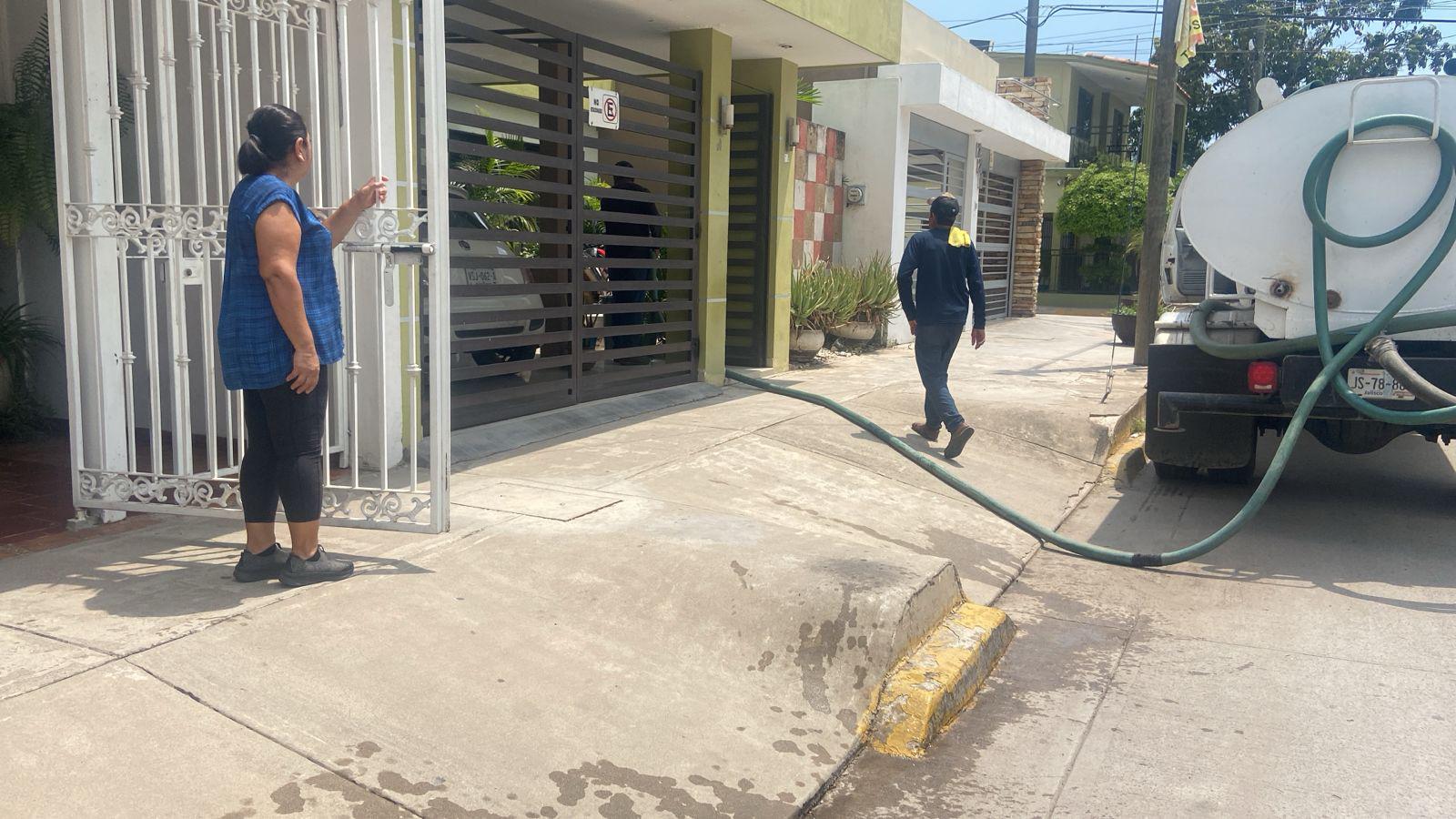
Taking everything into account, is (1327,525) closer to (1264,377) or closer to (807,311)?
(1264,377)

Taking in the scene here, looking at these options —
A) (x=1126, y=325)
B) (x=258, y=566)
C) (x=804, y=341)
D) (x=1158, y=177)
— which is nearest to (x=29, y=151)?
(x=258, y=566)

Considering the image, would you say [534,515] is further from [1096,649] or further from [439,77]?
[1096,649]

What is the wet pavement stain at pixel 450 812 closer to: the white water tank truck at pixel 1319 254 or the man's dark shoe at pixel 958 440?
the white water tank truck at pixel 1319 254

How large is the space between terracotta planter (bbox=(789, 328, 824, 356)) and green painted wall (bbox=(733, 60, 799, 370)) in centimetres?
74

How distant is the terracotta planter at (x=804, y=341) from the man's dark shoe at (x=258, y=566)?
795 centimetres

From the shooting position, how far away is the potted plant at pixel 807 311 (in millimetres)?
11492

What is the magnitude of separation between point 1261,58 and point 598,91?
27822 millimetres

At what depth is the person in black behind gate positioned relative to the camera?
28.9 ft

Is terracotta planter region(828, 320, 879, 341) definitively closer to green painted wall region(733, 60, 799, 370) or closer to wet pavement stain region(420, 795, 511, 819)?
green painted wall region(733, 60, 799, 370)

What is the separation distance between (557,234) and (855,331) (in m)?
5.98

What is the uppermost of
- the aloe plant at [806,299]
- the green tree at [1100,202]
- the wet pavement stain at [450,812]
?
the green tree at [1100,202]

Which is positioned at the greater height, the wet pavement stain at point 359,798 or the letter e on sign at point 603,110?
the letter e on sign at point 603,110

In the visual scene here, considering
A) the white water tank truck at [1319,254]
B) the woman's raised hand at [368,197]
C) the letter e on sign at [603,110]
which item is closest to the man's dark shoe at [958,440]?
the white water tank truck at [1319,254]

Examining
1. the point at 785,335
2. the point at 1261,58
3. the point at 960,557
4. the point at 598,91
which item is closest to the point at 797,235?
the point at 785,335
